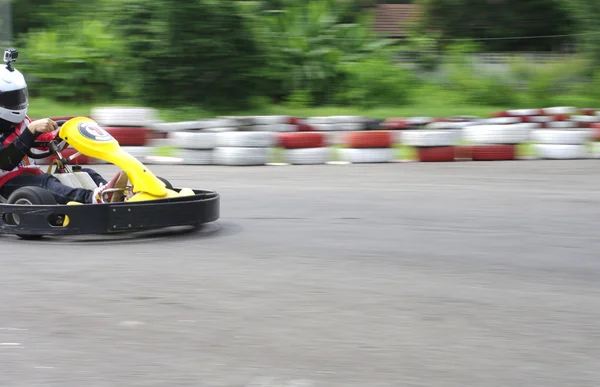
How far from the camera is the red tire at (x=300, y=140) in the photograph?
921 cm

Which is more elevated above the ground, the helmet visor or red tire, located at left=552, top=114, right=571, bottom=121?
the helmet visor

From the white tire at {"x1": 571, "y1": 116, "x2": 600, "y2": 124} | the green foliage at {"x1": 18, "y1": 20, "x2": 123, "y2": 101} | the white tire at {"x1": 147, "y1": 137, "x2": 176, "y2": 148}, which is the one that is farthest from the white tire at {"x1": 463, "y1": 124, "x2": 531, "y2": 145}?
the green foliage at {"x1": 18, "y1": 20, "x2": 123, "y2": 101}

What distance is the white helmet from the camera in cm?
514

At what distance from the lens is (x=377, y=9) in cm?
2969

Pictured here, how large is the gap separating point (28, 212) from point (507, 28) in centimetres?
2268

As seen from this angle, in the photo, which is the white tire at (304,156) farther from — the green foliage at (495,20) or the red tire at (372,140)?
the green foliage at (495,20)

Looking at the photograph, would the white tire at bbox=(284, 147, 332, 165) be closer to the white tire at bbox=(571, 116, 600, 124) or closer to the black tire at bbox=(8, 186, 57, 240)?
the white tire at bbox=(571, 116, 600, 124)

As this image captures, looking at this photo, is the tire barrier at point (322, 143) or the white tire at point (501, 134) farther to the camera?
the white tire at point (501, 134)

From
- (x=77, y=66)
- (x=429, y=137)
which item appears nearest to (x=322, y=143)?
(x=429, y=137)

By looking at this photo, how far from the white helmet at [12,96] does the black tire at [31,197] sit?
480mm

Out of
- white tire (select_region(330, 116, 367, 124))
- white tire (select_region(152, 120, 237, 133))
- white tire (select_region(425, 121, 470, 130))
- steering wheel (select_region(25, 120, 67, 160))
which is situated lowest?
white tire (select_region(330, 116, 367, 124))

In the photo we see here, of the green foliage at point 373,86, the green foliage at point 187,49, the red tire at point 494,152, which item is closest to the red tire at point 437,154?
the red tire at point 494,152

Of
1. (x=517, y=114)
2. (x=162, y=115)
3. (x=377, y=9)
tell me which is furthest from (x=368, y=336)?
(x=377, y=9)

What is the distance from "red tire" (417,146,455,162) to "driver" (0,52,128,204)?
465 cm
